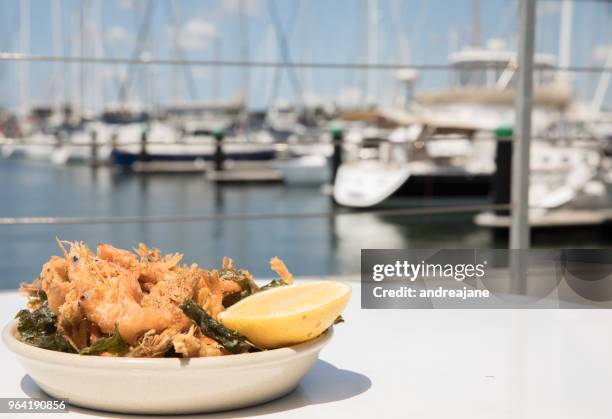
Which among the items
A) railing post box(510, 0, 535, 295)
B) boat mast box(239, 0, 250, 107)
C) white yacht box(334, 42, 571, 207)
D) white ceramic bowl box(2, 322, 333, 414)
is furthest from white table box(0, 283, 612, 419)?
boat mast box(239, 0, 250, 107)

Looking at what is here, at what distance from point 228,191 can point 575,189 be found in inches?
352

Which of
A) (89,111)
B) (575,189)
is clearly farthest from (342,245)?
(89,111)

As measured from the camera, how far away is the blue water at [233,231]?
1067cm

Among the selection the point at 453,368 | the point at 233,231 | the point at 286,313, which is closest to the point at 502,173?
the point at 233,231

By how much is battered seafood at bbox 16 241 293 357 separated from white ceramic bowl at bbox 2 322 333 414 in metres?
0.02

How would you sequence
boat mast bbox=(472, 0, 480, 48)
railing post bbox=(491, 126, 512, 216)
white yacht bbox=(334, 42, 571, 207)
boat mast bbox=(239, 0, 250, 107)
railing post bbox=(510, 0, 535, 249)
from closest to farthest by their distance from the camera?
railing post bbox=(510, 0, 535, 249)
railing post bbox=(491, 126, 512, 216)
white yacht bbox=(334, 42, 571, 207)
boat mast bbox=(472, 0, 480, 48)
boat mast bbox=(239, 0, 250, 107)

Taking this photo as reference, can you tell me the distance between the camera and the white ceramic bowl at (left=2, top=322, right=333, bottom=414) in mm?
703

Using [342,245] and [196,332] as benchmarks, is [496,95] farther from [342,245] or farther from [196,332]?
[196,332]

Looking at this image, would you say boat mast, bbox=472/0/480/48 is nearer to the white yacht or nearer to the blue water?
the white yacht

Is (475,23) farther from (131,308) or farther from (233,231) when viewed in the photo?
(131,308)

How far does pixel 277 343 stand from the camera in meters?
0.75

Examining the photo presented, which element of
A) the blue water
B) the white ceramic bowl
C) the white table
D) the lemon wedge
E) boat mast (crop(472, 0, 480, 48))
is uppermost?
boat mast (crop(472, 0, 480, 48))

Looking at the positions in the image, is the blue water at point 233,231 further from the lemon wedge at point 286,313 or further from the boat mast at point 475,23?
the lemon wedge at point 286,313

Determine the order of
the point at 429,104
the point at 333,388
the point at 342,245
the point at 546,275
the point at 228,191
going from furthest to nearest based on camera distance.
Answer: the point at 228,191, the point at 429,104, the point at 342,245, the point at 546,275, the point at 333,388
